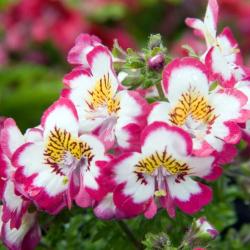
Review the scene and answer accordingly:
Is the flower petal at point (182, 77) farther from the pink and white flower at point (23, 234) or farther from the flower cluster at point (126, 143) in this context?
the pink and white flower at point (23, 234)

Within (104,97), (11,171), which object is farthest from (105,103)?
(11,171)

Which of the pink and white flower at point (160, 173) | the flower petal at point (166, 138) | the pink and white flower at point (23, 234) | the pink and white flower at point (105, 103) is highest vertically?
the pink and white flower at point (105, 103)

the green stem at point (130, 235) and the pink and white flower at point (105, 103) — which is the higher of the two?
the pink and white flower at point (105, 103)

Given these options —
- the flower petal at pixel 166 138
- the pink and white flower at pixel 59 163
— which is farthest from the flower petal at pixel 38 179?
the flower petal at pixel 166 138

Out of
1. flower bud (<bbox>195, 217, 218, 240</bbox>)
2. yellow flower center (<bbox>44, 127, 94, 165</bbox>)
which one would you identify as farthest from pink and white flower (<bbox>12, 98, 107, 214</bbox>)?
flower bud (<bbox>195, 217, 218, 240</bbox>)

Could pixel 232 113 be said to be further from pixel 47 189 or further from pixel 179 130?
pixel 47 189

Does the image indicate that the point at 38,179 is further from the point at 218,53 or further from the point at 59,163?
the point at 218,53

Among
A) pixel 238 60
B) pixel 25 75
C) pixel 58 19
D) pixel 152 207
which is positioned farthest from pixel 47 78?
pixel 152 207
